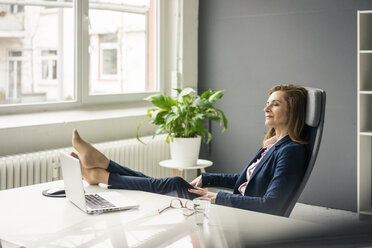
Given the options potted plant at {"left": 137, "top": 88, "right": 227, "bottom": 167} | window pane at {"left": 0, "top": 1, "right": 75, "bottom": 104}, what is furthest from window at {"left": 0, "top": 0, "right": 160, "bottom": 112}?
potted plant at {"left": 137, "top": 88, "right": 227, "bottom": 167}

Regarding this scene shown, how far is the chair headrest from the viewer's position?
6.98 feet

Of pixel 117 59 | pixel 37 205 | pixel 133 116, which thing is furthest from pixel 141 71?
pixel 37 205

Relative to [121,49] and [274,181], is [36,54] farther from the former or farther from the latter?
[274,181]

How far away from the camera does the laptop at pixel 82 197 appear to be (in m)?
1.68

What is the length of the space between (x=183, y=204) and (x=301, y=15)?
3.01 m

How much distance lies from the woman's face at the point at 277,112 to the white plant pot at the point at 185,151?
5.20 ft

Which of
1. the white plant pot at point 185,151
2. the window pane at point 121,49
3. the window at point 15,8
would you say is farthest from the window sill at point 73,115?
the window at point 15,8

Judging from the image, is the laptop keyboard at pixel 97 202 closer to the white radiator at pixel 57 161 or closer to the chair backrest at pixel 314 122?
the chair backrest at pixel 314 122

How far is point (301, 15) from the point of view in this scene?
422 centimetres

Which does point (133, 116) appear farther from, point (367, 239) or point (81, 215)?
point (367, 239)

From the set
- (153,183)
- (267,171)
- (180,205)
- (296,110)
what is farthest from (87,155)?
(296,110)

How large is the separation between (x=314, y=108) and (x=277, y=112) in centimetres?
21

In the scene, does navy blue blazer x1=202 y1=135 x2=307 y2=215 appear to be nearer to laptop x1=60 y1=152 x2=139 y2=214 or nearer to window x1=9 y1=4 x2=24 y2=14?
laptop x1=60 y1=152 x2=139 y2=214

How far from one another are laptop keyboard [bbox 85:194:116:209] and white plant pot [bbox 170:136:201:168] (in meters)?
1.96
